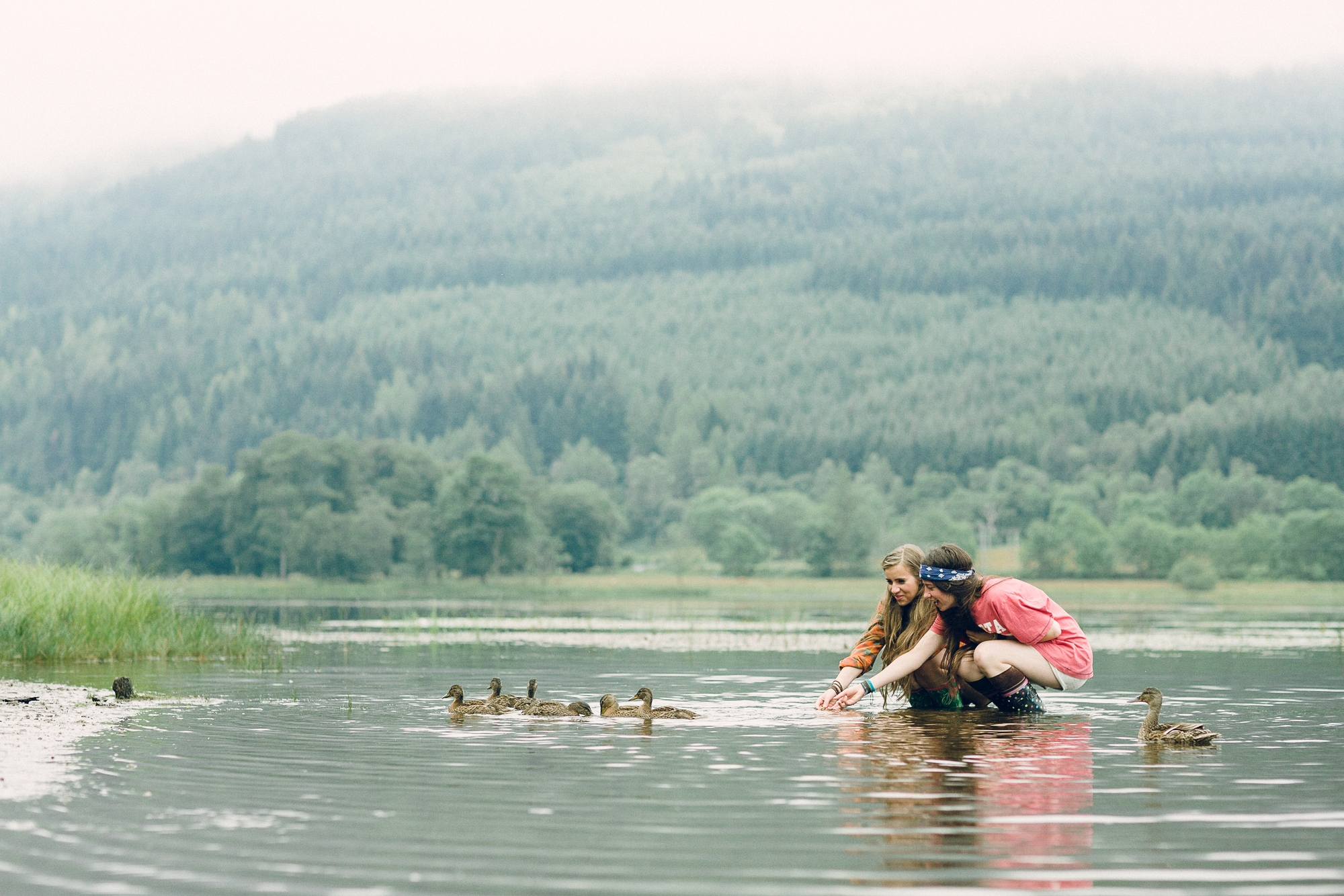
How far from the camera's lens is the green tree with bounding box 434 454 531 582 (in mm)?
135250

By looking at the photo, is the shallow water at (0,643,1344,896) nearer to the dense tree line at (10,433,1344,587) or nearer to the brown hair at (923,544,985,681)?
the brown hair at (923,544,985,681)

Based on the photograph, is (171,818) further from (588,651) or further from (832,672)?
(588,651)

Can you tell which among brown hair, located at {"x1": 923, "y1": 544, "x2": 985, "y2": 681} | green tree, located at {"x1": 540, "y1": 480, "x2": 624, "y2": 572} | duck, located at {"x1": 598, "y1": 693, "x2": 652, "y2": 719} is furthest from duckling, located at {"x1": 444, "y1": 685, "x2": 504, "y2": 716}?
green tree, located at {"x1": 540, "y1": 480, "x2": 624, "y2": 572}

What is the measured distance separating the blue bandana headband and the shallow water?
154 cm

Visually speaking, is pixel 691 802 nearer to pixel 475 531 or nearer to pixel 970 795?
pixel 970 795

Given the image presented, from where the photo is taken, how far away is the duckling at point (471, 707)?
1911 centimetres

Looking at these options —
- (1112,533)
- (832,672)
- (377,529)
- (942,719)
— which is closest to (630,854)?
(942,719)

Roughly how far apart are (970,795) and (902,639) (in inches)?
218

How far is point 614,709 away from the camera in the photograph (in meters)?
18.9

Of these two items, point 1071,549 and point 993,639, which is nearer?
point 993,639

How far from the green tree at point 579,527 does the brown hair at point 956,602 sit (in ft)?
462

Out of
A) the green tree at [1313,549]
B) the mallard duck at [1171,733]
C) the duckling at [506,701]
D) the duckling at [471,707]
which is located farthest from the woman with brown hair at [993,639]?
the green tree at [1313,549]

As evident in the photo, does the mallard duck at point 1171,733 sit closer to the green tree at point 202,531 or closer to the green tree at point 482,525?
the green tree at point 482,525

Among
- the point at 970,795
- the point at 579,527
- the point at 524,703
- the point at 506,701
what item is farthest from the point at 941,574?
the point at 579,527
